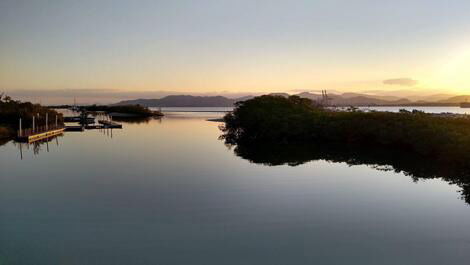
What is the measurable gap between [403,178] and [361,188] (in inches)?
156

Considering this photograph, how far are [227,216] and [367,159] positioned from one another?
59.4ft

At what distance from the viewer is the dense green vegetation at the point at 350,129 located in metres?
29.2

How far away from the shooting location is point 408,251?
1135cm

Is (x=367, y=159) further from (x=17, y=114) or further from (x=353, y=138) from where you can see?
(x=17, y=114)

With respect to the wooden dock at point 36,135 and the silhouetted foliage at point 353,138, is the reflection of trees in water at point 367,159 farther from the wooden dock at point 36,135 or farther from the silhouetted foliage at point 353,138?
the wooden dock at point 36,135

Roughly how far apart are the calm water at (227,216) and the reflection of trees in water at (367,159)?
4.64 ft

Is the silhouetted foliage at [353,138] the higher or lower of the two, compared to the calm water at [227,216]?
higher

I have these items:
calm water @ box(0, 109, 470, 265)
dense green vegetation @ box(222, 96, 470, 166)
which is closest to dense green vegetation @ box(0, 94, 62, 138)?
dense green vegetation @ box(222, 96, 470, 166)

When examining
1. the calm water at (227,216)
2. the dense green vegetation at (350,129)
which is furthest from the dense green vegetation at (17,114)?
the calm water at (227,216)

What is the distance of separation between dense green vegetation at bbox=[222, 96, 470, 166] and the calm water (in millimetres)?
6666

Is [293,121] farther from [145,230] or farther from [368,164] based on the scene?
[145,230]

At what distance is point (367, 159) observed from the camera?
30.1m

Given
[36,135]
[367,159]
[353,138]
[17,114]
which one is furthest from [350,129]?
[17,114]

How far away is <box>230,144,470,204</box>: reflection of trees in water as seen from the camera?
918 inches
